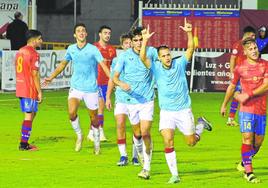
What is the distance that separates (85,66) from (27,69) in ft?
4.46

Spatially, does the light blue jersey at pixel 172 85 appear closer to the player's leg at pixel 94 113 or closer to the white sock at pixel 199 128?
the white sock at pixel 199 128

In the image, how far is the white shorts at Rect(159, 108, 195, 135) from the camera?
15.8m

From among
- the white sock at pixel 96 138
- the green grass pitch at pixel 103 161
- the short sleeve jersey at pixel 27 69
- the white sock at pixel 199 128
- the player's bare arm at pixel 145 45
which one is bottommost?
the green grass pitch at pixel 103 161

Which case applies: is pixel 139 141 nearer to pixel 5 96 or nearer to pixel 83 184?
pixel 83 184

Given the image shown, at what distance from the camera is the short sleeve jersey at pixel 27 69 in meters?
20.2

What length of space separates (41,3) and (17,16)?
48.5 feet

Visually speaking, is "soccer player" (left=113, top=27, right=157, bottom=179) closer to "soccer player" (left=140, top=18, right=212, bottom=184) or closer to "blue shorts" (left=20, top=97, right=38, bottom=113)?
"soccer player" (left=140, top=18, right=212, bottom=184)

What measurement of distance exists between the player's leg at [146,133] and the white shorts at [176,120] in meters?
0.72

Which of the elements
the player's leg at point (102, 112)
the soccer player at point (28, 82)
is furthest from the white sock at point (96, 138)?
the player's leg at point (102, 112)

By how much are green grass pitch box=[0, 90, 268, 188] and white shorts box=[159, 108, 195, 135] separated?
32.4 inches

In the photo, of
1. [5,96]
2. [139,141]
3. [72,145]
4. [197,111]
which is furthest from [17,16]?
[139,141]

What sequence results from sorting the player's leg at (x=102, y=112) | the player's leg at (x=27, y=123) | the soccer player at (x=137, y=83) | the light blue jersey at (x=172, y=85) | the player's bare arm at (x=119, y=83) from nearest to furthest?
the light blue jersey at (x=172, y=85) < the player's bare arm at (x=119, y=83) < the soccer player at (x=137, y=83) < the player's leg at (x=27, y=123) < the player's leg at (x=102, y=112)

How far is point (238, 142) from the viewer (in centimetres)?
2219

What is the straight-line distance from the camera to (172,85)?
15.9 m
